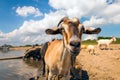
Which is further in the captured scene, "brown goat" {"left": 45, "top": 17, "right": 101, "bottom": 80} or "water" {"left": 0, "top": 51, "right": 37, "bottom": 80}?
"water" {"left": 0, "top": 51, "right": 37, "bottom": 80}

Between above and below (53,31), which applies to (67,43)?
below

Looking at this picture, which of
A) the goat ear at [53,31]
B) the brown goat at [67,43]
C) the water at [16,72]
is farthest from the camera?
the water at [16,72]

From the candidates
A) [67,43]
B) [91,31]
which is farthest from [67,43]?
[91,31]

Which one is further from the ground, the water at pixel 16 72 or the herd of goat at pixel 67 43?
the herd of goat at pixel 67 43

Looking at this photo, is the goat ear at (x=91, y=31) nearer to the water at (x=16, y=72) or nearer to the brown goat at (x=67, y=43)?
the brown goat at (x=67, y=43)

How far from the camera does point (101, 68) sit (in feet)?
52.6

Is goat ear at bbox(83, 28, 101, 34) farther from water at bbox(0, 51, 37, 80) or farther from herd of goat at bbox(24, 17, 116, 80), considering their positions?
water at bbox(0, 51, 37, 80)

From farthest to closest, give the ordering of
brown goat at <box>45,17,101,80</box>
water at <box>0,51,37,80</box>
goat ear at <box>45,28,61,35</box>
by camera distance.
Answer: water at <box>0,51,37,80</box>, goat ear at <box>45,28,61,35</box>, brown goat at <box>45,17,101,80</box>

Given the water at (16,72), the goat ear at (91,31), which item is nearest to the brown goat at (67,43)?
the goat ear at (91,31)

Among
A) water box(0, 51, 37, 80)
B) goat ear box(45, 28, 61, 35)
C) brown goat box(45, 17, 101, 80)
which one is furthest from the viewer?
water box(0, 51, 37, 80)

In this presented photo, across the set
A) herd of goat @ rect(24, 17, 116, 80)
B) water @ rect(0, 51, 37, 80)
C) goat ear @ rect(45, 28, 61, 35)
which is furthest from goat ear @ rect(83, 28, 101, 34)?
water @ rect(0, 51, 37, 80)

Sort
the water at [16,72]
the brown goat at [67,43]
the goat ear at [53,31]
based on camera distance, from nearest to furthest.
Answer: the brown goat at [67,43] → the goat ear at [53,31] → the water at [16,72]

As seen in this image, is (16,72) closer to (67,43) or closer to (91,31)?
(91,31)

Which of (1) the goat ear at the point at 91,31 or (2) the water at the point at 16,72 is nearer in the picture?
(1) the goat ear at the point at 91,31
